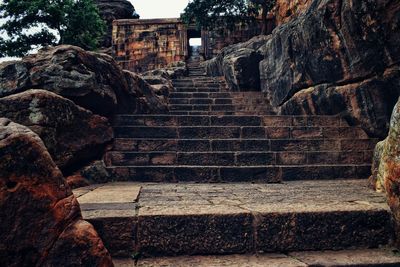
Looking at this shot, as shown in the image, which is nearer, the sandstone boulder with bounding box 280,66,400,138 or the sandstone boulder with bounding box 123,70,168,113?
the sandstone boulder with bounding box 280,66,400,138

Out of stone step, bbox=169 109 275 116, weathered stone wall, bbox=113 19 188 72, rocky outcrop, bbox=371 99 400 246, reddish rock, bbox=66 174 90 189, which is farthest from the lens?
weathered stone wall, bbox=113 19 188 72

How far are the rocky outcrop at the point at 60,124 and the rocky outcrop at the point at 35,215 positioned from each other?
1.82 metres

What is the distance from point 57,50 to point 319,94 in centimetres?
499

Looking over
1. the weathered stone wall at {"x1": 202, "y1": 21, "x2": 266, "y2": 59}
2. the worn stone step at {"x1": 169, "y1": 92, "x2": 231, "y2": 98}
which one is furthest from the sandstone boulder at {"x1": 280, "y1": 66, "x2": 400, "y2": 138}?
the weathered stone wall at {"x1": 202, "y1": 21, "x2": 266, "y2": 59}

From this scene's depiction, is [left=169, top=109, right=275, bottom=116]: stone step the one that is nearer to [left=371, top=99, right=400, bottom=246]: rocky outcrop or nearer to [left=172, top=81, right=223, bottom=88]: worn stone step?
[left=172, top=81, right=223, bottom=88]: worn stone step

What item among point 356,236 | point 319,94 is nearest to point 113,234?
point 356,236

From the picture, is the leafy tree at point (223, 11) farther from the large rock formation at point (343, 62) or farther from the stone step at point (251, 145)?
the stone step at point (251, 145)

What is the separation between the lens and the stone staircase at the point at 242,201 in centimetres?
215

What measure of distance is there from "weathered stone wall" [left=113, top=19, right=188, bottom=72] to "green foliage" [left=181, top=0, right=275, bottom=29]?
180 inches

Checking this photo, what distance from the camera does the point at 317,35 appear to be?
6.13m

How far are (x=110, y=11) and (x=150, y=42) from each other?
7181mm

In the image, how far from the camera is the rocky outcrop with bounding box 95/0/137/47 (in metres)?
27.2

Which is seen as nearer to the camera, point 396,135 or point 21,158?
point 21,158

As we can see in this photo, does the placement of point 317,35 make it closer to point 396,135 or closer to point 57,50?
point 396,135
